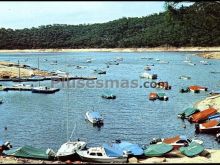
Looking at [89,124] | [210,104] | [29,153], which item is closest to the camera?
[29,153]

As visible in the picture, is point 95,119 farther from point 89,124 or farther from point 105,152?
point 105,152

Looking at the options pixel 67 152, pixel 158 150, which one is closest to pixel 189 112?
pixel 158 150

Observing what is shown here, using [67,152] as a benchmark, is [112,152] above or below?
above

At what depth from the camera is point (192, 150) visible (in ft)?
152

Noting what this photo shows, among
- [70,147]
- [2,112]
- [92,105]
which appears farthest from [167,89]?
[70,147]

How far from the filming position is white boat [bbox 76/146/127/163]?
4444cm

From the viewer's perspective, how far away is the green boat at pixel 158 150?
46188mm

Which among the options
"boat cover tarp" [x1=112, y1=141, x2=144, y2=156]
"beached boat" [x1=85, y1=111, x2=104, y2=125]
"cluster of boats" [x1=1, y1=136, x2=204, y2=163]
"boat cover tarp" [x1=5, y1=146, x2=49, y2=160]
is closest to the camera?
"cluster of boats" [x1=1, y1=136, x2=204, y2=163]

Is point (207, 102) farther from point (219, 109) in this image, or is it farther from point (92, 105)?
point (92, 105)

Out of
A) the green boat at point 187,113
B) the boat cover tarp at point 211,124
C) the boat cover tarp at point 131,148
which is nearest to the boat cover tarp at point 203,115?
the green boat at point 187,113

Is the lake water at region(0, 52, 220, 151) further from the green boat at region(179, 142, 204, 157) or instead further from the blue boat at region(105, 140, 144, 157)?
the blue boat at region(105, 140, 144, 157)

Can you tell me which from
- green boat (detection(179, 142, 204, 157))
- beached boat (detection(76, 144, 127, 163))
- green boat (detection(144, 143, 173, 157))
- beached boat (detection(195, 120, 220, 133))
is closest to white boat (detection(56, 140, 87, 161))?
beached boat (detection(76, 144, 127, 163))

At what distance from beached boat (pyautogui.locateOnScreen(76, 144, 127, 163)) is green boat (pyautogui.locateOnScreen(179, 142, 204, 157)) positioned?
21.8 ft

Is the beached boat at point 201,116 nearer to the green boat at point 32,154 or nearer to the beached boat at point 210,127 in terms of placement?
the beached boat at point 210,127
